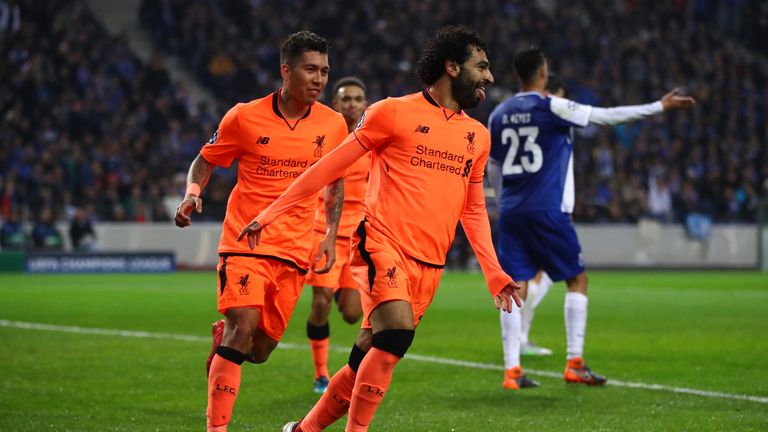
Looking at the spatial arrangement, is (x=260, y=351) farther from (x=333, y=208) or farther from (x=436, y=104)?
(x=436, y=104)

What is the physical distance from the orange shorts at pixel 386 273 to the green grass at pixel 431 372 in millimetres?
Answer: 1487

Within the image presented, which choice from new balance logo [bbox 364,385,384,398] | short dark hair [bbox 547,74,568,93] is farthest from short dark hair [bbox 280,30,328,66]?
short dark hair [bbox 547,74,568,93]

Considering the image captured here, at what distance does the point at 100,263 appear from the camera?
28625 millimetres

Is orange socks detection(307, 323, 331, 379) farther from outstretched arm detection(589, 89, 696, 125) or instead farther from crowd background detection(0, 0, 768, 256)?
crowd background detection(0, 0, 768, 256)

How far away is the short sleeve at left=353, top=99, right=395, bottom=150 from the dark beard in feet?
1.33

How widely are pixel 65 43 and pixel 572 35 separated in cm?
1607

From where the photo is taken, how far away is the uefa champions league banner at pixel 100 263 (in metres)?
28.0

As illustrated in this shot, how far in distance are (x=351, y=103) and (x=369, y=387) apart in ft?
14.5

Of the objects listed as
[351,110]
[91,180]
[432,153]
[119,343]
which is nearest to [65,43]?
[91,180]

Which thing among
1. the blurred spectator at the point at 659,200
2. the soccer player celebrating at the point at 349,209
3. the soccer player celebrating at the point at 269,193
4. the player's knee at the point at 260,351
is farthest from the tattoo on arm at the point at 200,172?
the blurred spectator at the point at 659,200

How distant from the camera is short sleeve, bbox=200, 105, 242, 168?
7.09 metres

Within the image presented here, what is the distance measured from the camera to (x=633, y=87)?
3691cm

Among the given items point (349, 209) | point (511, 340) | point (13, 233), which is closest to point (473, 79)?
point (511, 340)

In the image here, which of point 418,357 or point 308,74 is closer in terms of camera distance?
point 308,74
